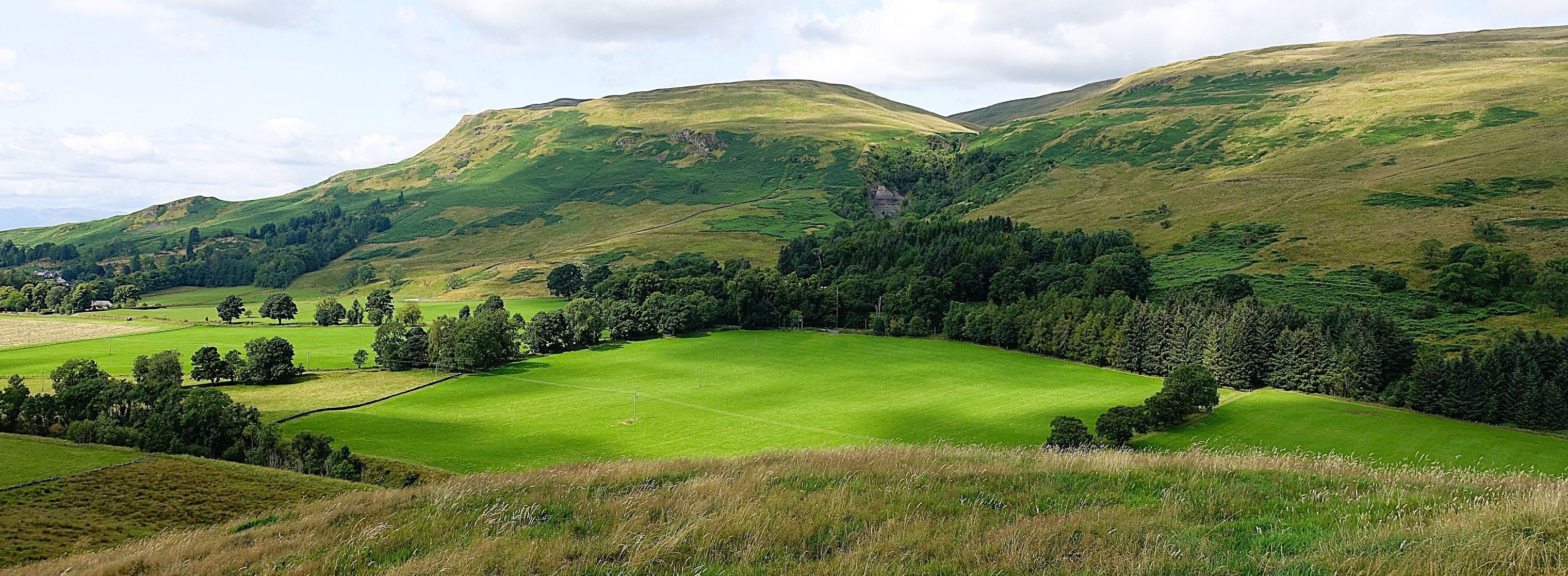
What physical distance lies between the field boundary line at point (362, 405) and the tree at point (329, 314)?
65.0m

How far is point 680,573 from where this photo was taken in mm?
10117

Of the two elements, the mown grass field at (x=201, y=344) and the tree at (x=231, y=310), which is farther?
the tree at (x=231, y=310)

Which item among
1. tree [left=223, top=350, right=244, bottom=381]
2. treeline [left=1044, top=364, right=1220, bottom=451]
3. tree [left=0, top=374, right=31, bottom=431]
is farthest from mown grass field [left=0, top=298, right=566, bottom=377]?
treeline [left=1044, top=364, right=1220, bottom=451]

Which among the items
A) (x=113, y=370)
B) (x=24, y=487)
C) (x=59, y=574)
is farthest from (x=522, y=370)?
(x=59, y=574)

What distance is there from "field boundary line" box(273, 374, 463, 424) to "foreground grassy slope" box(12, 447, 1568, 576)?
6578 centimetres

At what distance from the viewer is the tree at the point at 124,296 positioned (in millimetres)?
177250

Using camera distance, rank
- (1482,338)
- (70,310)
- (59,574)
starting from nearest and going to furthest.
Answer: (59,574) → (1482,338) → (70,310)

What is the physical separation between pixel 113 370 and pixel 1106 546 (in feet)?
394

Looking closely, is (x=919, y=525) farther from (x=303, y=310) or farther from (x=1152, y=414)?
(x=303, y=310)

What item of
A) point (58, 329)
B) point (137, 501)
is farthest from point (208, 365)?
point (58, 329)

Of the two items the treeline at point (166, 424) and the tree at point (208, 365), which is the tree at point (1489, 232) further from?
the tree at point (208, 365)

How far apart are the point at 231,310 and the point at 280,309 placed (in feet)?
35.7

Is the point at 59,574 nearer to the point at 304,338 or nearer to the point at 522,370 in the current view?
the point at 522,370

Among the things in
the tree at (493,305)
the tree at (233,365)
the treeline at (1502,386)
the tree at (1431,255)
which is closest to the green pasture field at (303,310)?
the tree at (493,305)
